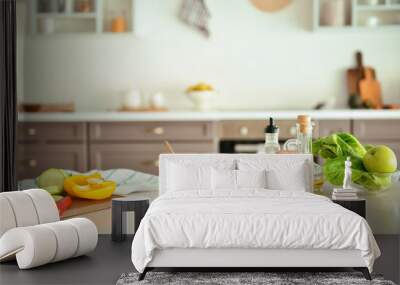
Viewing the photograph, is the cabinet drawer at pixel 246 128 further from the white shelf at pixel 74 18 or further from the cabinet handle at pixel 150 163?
the white shelf at pixel 74 18

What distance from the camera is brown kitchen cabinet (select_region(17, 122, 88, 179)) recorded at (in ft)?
22.7

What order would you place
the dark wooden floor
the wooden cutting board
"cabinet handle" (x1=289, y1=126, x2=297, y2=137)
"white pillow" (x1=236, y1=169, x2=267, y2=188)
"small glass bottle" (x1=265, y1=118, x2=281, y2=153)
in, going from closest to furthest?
the dark wooden floor → "white pillow" (x1=236, y1=169, x2=267, y2=188) → "small glass bottle" (x1=265, y1=118, x2=281, y2=153) → "cabinet handle" (x1=289, y1=126, x2=297, y2=137) → the wooden cutting board

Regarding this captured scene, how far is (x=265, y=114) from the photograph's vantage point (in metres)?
6.88

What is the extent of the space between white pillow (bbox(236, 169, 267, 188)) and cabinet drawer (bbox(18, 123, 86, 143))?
9.03ft

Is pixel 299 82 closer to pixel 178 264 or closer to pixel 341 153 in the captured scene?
pixel 341 153

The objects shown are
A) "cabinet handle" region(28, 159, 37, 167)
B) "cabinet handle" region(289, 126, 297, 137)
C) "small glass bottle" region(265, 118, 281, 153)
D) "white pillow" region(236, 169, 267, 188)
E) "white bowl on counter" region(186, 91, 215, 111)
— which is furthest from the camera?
"white bowl on counter" region(186, 91, 215, 111)

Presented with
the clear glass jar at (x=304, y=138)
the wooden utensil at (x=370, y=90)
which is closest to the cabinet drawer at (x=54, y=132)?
the clear glass jar at (x=304, y=138)

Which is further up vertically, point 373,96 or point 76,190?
point 373,96

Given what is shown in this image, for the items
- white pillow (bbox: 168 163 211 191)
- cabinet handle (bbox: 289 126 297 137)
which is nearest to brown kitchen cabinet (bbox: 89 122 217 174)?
cabinet handle (bbox: 289 126 297 137)

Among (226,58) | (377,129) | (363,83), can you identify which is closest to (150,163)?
(226,58)

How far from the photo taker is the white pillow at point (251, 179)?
4.48m

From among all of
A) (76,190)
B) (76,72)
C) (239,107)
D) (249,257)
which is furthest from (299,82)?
(249,257)

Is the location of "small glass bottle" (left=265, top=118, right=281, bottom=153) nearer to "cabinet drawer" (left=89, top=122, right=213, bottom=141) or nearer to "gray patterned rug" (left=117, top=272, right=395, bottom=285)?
"gray patterned rug" (left=117, top=272, right=395, bottom=285)

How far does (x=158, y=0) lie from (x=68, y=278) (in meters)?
4.36
